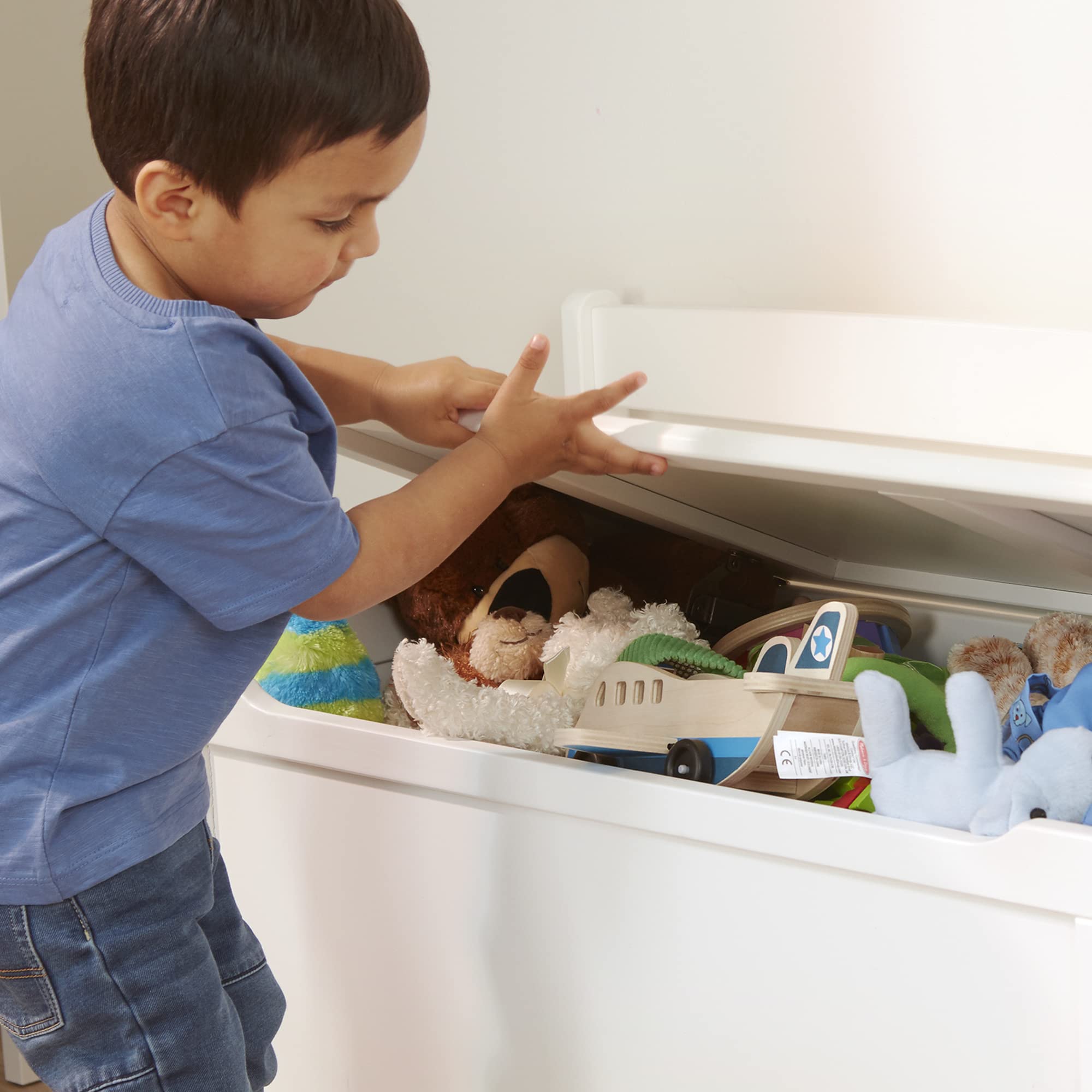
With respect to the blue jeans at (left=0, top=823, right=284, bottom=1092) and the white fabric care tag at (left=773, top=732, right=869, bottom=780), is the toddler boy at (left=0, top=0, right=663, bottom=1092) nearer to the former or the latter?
the blue jeans at (left=0, top=823, right=284, bottom=1092)

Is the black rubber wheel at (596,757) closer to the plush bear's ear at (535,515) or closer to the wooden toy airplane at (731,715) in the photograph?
the wooden toy airplane at (731,715)

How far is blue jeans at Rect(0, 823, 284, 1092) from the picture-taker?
743mm

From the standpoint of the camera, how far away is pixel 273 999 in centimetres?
89

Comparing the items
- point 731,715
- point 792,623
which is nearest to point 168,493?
point 731,715

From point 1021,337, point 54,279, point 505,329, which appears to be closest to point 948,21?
point 1021,337

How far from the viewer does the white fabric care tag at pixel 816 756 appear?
79 centimetres

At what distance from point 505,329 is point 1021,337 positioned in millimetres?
720

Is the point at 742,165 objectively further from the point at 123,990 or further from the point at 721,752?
the point at 123,990

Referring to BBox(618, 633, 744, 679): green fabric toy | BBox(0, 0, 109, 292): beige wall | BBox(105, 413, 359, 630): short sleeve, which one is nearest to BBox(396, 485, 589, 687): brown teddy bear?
BBox(618, 633, 744, 679): green fabric toy

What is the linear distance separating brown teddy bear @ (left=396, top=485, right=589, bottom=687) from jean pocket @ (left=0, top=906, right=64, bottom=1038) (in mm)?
427

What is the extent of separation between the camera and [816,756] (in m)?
0.80

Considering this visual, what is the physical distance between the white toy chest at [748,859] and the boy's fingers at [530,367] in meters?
0.07

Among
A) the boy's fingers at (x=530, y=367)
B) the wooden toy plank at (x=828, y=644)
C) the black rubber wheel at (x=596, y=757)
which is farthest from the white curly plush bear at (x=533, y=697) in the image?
the boy's fingers at (x=530, y=367)

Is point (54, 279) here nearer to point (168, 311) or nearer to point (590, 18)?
point (168, 311)
